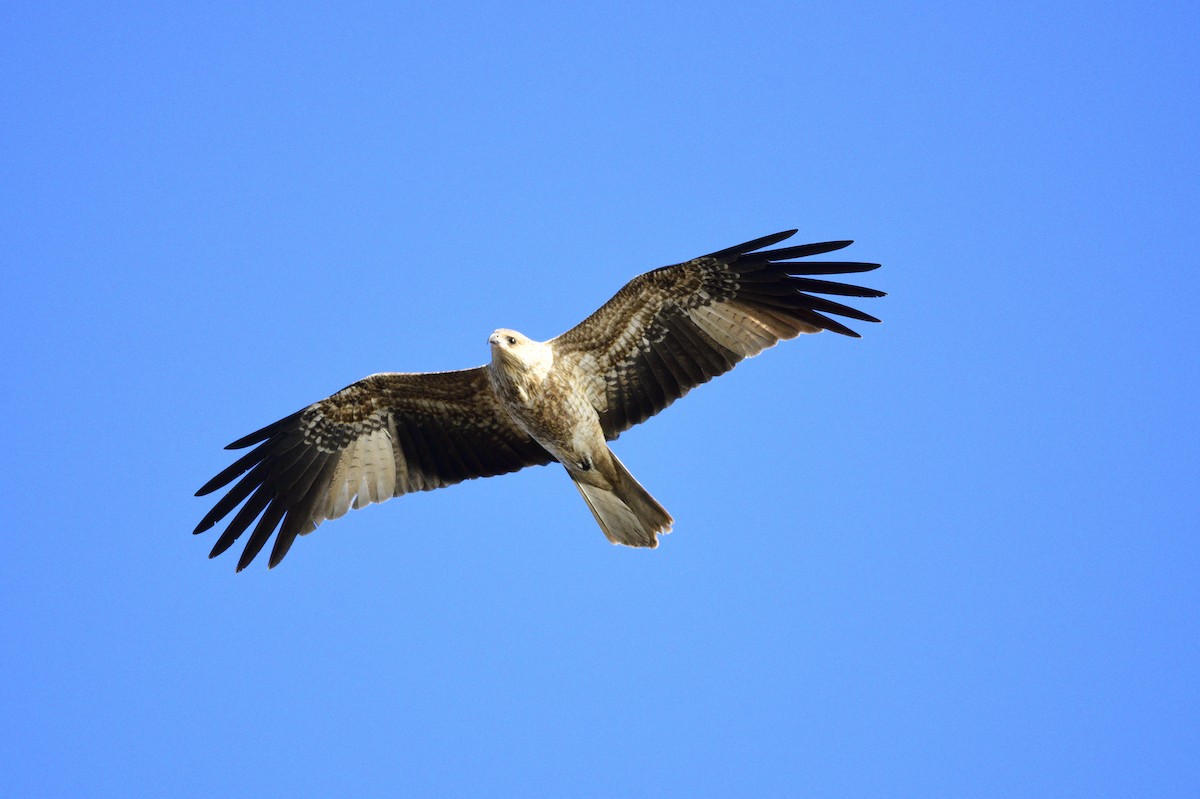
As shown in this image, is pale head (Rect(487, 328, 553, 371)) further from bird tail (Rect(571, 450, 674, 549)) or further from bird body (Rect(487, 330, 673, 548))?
bird tail (Rect(571, 450, 674, 549))

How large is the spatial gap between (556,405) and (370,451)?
6.66 ft

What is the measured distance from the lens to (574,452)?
9.75m

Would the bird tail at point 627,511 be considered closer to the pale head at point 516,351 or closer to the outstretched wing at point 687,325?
the outstretched wing at point 687,325

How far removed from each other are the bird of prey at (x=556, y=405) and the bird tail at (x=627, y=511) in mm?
12

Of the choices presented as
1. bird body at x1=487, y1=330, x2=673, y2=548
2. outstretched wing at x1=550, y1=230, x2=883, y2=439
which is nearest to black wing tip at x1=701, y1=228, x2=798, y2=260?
outstretched wing at x1=550, y1=230, x2=883, y2=439

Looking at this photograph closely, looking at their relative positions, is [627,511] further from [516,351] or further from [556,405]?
[516,351]

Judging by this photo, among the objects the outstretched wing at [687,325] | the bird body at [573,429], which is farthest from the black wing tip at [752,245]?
the bird body at [573,429]

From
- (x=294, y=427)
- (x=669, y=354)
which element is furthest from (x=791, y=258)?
(x=294, y=427)

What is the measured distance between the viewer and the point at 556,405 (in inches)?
380

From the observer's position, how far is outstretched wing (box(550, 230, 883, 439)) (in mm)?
9625

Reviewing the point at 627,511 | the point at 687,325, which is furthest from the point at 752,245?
the point at 627,511

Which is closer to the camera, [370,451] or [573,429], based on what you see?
[573,429]

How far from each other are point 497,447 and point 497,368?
1189mm

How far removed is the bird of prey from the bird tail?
1cm
